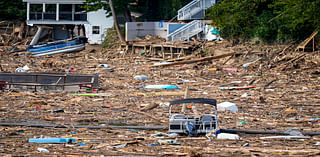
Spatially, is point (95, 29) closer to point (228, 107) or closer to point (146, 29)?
point (146, 29)

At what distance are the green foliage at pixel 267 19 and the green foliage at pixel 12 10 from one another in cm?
2594

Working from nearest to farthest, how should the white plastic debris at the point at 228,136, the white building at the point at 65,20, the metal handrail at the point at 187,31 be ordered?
the white plastic debris at the point at 228,136
the metal handrail at the point at 187,31
the white building at the point at 65,20

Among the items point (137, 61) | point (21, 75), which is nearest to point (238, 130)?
point (21, 75)

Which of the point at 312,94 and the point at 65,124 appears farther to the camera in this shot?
the point at 312,94

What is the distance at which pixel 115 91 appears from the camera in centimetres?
1980

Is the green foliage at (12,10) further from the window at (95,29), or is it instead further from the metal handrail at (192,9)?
the metal handrail at (192,9)

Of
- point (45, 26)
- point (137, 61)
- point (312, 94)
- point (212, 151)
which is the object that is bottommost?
point (212, 151)

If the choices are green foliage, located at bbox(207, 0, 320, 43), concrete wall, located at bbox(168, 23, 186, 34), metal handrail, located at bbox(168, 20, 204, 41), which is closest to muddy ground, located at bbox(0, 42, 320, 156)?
green foliage, located at bbox(207, 0, 320, 43)

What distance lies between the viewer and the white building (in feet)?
154

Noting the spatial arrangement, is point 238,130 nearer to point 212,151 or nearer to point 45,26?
point 212,151

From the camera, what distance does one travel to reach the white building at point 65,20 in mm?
46844

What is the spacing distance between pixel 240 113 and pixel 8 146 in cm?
743

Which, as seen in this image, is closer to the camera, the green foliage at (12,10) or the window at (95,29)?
the window at (95,29)

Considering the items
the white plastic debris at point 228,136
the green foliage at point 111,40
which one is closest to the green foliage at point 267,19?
the green foliage at point 111,40
